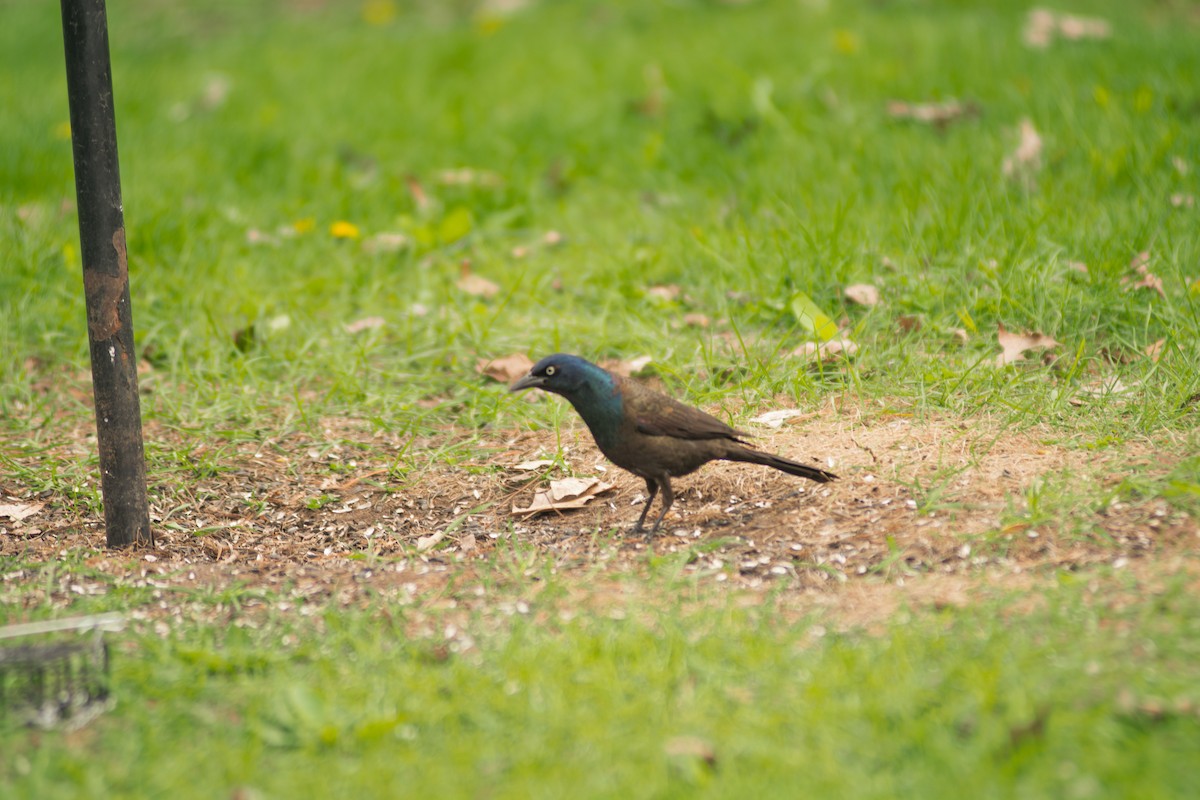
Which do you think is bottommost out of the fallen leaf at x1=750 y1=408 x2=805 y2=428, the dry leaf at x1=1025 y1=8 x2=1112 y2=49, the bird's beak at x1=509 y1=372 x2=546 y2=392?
the fallen leaf at x1=750 y1=408 x2=805 y2=428

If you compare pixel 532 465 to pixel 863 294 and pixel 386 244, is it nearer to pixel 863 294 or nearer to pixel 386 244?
pixel 863 294

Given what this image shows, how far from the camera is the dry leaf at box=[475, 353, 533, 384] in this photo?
541 centimetres

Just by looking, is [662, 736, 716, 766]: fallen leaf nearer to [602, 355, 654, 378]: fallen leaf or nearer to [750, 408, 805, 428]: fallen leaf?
[750, 408, 805, 428]: fallen leaf

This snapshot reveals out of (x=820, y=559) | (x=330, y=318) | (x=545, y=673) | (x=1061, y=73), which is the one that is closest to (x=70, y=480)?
(x=330, y=318)

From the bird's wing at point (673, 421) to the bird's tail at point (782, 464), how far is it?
68mm

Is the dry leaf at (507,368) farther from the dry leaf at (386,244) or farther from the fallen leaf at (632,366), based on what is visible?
the dry leaf at (386,244)

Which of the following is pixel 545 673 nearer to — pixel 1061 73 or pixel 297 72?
pixel 1061 73

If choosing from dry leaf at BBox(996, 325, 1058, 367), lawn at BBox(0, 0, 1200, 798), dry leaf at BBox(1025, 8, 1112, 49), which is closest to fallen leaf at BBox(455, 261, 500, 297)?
lawn at BBox(0, 0, 1200, 798)

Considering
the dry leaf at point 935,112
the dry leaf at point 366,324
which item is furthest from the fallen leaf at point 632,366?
the dry leaf at point 935,112

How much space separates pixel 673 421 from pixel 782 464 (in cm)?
41

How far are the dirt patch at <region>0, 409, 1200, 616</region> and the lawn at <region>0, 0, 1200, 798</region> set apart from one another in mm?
21

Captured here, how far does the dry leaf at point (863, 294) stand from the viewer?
17.8 feet

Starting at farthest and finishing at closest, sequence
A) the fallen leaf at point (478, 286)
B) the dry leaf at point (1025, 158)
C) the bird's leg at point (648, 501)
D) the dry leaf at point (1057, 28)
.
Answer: the dry leaf at point (1057, 28) < the dry leaf at point (1025, 158) < the fallen leaf at point (478, 286) < the bird's leg at point (648, 501)

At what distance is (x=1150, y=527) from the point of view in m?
3.64
